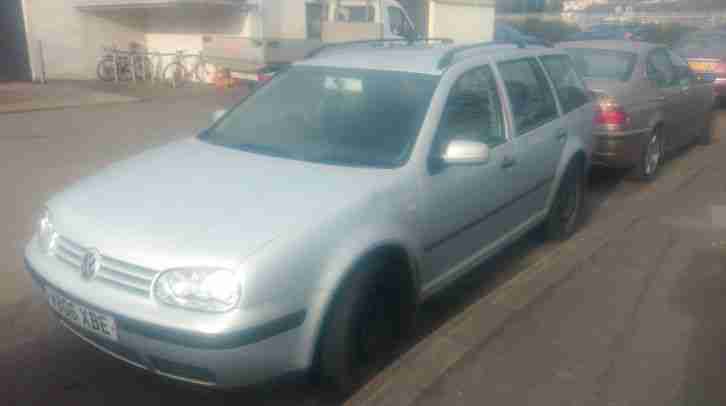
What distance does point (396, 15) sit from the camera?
15430mm

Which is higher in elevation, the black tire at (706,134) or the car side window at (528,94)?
the car side window at (528,94)

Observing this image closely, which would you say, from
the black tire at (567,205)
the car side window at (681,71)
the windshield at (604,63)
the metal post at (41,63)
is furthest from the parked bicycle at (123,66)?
the black tire at (567,205)

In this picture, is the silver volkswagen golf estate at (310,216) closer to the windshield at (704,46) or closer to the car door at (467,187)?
the car door at (467,187)

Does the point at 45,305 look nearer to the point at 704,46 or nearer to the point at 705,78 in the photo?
the point at 705,78

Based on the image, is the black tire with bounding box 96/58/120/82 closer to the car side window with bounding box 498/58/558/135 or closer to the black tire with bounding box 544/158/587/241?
the black tire with bounding box 544/158/587/241

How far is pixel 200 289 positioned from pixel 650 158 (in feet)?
21.2

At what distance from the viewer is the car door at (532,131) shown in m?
4.46

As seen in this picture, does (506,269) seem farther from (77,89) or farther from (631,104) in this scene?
(77,89)

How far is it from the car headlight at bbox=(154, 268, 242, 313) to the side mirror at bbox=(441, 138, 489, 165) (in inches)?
58.2

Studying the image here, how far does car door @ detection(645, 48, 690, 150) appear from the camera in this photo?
756cm

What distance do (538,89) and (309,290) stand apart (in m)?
2.91

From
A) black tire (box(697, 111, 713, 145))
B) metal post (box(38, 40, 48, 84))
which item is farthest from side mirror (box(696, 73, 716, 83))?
metal post (box(38, 40, 48, 84))

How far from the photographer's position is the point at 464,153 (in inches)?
140

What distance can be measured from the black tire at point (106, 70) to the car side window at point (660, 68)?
1390cm
